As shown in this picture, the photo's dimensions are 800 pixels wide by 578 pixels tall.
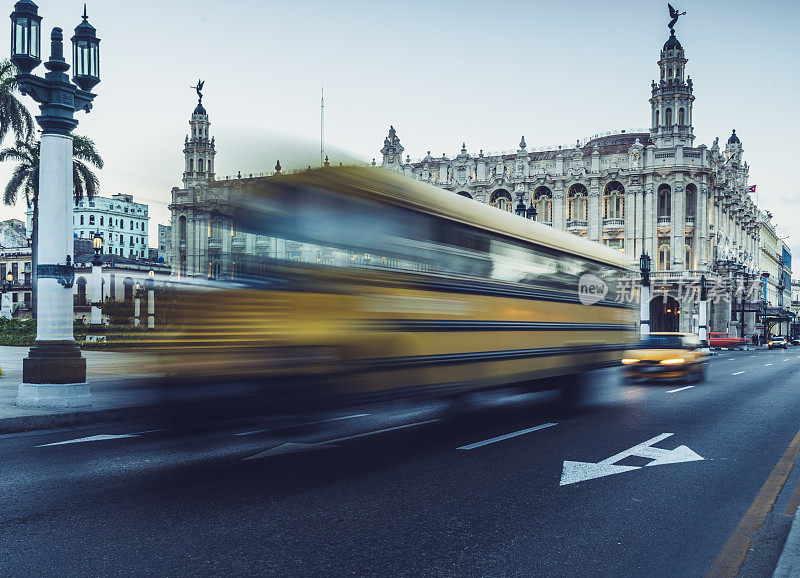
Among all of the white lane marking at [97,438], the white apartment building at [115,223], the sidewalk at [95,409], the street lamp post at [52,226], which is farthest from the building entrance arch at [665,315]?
the white apartment building at [115,223]

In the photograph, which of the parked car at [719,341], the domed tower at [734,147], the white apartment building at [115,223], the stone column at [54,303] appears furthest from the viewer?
the white apartment building at [115,223]

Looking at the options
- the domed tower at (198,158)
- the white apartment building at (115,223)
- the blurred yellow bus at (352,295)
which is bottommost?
the blurred yellow bus at (352,295)

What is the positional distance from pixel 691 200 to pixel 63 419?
72932 millimetres

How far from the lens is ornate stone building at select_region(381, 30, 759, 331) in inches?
2889

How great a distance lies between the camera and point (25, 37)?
1352 cm

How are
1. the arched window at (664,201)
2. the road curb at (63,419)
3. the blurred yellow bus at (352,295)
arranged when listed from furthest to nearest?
the arched window at (664,201) → the road curb at (63,419) → the blurred yellow bus at (352,295)

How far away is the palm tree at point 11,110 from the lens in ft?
116

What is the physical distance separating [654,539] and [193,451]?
603 centimetres

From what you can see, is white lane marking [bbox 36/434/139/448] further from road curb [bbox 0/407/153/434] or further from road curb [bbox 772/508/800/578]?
road curb [bbox 772/508/800/578]

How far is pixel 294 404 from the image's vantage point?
8.00m

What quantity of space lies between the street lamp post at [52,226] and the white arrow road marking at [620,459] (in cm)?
920

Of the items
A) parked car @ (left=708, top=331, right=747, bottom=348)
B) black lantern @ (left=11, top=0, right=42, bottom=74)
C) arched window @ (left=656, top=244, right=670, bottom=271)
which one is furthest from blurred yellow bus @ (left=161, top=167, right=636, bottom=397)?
arched window @ (left=656, top=244, right=670, bottom=271)

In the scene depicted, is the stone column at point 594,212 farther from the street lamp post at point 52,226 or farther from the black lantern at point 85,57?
the street lamp post at point 52,226

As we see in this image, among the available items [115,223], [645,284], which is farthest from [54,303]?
[115,223]
